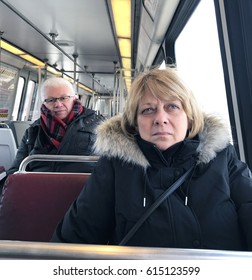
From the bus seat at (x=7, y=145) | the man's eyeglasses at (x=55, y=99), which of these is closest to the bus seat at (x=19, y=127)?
the bus seat at (x=7, y=145)

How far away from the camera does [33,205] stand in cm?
152

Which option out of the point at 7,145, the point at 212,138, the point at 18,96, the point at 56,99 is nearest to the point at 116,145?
the point at 212,138

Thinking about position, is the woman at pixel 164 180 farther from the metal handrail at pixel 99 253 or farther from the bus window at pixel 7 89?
the bus window at pixel 7 89

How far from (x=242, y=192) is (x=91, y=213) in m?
0.64

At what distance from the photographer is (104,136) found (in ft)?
4.20

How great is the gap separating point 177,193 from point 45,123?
1470 mm

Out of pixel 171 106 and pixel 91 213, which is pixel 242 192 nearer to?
pixel 171 106

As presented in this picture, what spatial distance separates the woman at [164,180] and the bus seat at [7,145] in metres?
2.74

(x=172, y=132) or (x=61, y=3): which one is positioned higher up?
(x=61, y=3)

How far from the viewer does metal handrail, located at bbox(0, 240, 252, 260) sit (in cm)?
57

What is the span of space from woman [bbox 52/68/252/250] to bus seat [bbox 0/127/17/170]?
2.74m

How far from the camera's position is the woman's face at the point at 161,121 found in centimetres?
119
